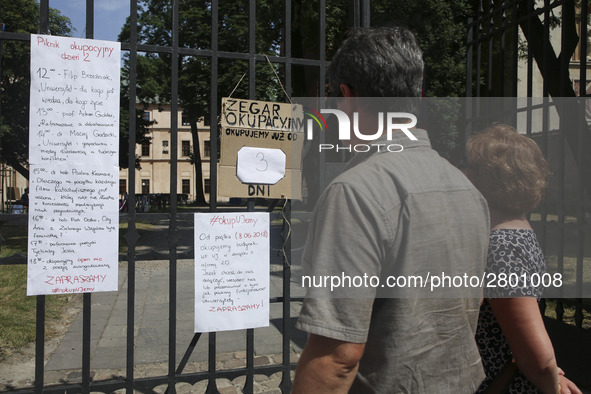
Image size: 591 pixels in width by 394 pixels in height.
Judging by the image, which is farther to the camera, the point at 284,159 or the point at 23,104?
the point at 23,104

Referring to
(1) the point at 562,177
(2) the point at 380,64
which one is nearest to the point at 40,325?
(2) the point at 380,64

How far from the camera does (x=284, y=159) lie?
3113mm

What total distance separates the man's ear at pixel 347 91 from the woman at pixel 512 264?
0.79m

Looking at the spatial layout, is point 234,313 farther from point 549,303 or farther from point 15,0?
point 15,0

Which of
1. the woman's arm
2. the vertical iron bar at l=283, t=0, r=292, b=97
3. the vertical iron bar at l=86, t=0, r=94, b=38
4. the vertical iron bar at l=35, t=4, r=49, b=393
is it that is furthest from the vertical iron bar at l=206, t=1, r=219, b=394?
the woman's arm

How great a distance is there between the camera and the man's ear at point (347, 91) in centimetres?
158

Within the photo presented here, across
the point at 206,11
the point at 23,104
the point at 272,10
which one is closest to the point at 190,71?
the point at 206,11

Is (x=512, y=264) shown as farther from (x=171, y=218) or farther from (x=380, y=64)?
(x=171, y=218)

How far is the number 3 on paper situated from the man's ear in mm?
1473

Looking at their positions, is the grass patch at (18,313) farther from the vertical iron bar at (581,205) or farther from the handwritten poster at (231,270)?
the vertical iron bar at (581,205)

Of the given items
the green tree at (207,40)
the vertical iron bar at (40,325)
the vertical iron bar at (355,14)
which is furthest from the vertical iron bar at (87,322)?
the green tree at (207,40)

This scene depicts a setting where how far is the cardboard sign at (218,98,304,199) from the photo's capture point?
2.96 metres

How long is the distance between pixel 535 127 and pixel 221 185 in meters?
16.8

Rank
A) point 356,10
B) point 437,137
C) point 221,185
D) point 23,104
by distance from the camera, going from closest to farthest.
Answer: point 221,185 < point 356,10 < point 23,104 < point 437,137
